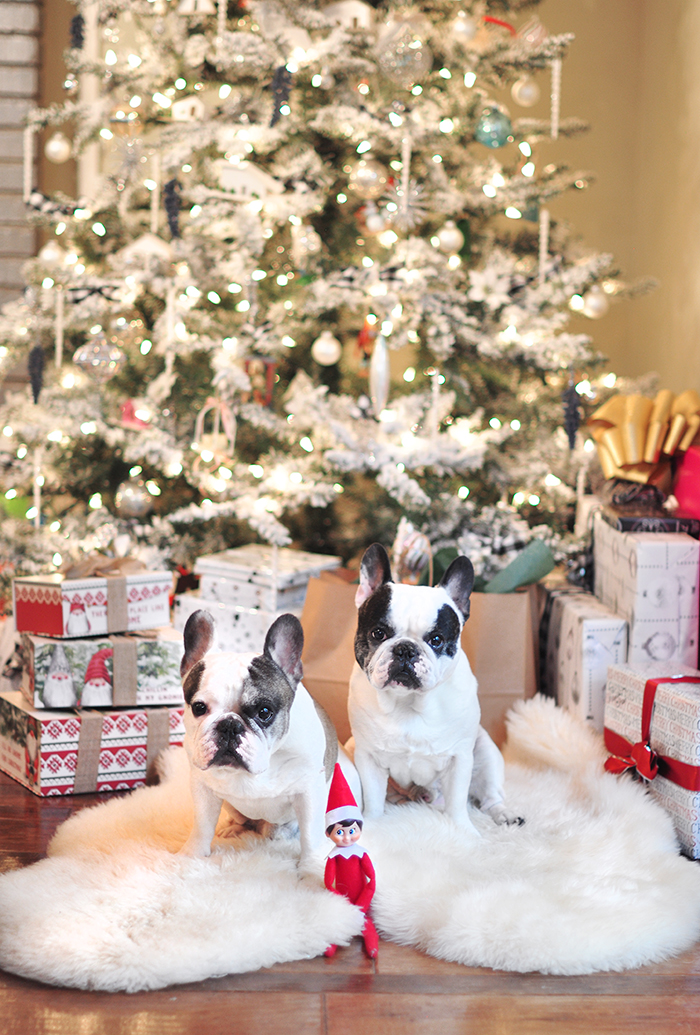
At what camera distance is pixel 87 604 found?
1.97 meters

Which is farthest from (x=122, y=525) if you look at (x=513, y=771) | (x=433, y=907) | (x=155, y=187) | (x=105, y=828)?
(x=433, y=907)

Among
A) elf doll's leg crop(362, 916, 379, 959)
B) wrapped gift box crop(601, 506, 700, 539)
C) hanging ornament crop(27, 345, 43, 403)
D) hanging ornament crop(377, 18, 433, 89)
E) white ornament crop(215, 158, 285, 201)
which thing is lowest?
elf doll's leg crop(362, 916, 379, 959)

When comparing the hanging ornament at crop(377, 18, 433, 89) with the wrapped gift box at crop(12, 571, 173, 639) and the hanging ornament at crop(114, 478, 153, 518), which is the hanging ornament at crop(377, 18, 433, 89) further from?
the wrapped gift box at crop(12, 571, 173, 639)

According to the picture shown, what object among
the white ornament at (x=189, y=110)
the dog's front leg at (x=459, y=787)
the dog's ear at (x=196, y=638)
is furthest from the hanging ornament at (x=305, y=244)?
the dog's front leg at (x=459, y=787)

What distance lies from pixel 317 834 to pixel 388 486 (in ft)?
3.78

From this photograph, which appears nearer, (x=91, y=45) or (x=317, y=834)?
(x=317, y=834)

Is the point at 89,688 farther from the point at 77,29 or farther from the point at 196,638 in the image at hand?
the point at 77,29

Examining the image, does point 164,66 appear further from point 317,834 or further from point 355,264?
point 317,834

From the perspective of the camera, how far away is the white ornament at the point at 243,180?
2541mm

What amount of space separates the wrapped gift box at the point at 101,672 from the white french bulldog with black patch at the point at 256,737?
1.66 feet

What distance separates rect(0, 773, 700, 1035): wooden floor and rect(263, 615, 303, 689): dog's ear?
424 millimetres

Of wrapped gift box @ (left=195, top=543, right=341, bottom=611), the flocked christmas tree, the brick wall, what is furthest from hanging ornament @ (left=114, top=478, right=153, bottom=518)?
the brick wall

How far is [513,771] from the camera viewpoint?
196cm

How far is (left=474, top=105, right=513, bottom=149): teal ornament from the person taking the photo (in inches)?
103
